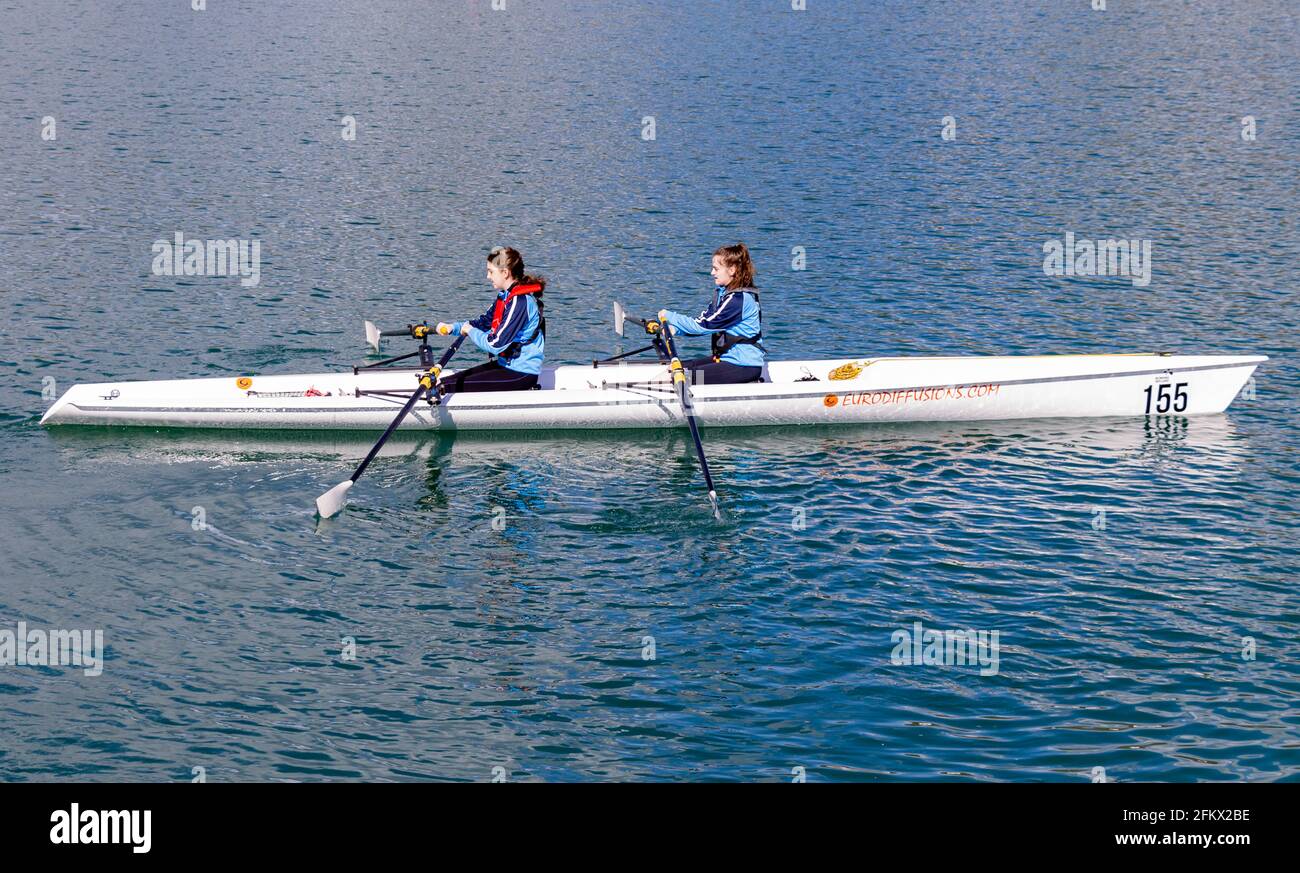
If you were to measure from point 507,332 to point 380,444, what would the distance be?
211cm

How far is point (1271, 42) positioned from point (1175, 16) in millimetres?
6505

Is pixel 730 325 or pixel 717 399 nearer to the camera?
pixel 730 325

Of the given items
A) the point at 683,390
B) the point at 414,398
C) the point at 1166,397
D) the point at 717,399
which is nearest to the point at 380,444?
the point at 414,398

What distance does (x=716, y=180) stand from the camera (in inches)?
1225

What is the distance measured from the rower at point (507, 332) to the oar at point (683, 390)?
1.43 m

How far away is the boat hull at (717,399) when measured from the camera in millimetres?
17531

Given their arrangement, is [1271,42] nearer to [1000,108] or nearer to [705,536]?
[1000,108]

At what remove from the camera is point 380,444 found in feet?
53.0

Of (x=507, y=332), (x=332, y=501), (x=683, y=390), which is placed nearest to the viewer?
(x=332, y=501)

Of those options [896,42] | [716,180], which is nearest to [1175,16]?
[896,42]

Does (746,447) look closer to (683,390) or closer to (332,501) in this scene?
(683,390)

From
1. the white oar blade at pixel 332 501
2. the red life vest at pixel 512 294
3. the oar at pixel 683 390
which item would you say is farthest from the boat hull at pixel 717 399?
the white oar blade at pixel 332 501
